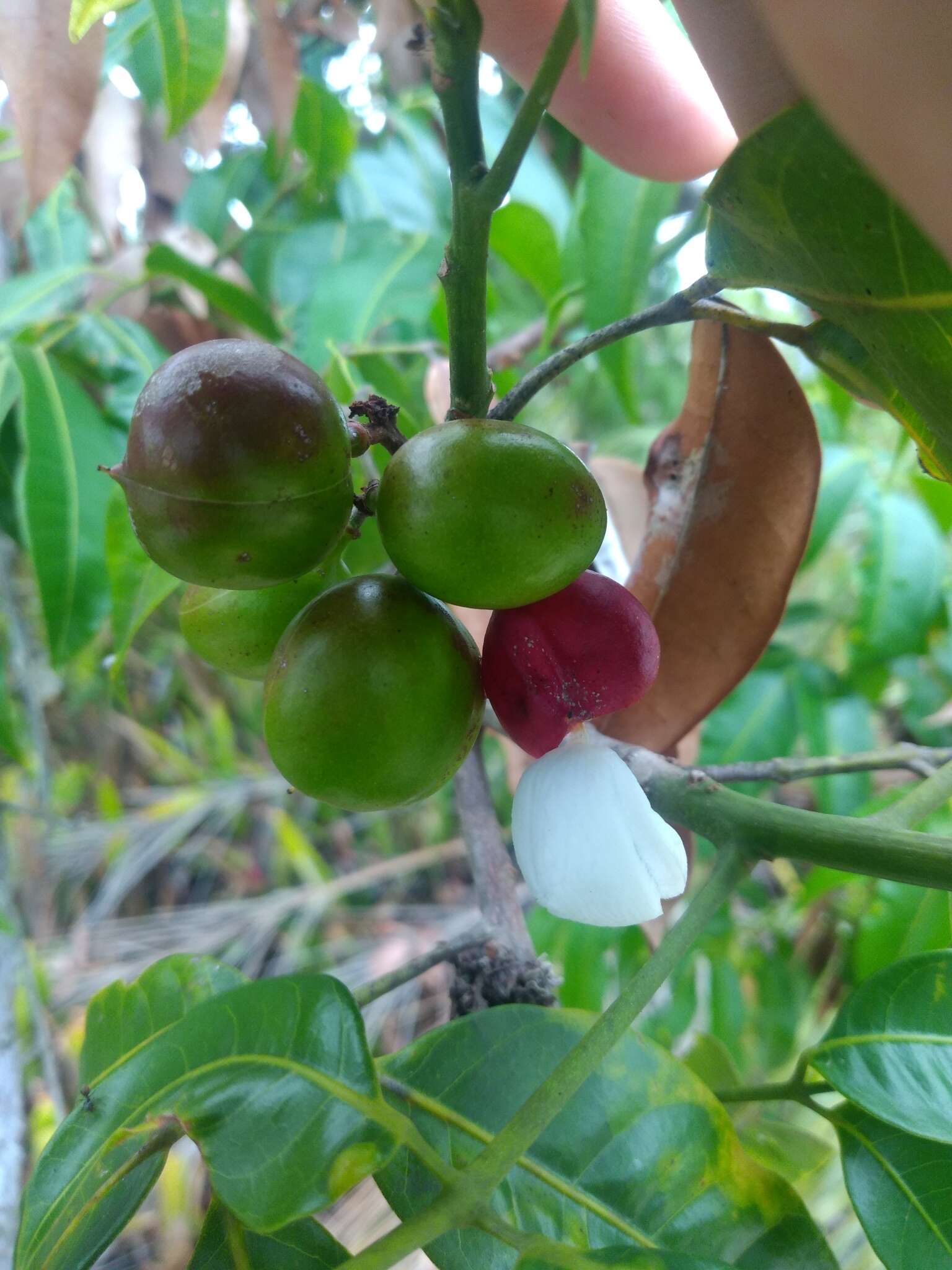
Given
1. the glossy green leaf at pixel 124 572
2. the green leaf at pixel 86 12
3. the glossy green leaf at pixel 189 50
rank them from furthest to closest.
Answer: the glossy green leaf at pixel 189 50, the glossy green leaf at pixel 124 572, the green leaf at pixel 86 12

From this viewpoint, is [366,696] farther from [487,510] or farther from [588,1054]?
[588,1054]

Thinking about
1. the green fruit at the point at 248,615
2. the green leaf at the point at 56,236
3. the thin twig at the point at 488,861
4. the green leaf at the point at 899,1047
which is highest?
the green leaf at the point at 56,236

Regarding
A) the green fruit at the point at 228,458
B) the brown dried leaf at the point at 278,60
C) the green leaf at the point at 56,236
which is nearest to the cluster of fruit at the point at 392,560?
the green fruit at the point at 228,458

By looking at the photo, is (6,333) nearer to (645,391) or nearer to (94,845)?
(645,391)

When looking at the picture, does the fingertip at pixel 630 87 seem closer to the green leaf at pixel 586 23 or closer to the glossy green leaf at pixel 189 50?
the glossy green leaf at pixel 189 50

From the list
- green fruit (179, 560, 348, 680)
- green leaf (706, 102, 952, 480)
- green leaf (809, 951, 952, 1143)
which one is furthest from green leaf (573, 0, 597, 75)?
green leaf (809, 951, 952, 1143)

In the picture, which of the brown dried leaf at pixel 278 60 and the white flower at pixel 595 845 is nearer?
the white flower at pixel 595 845

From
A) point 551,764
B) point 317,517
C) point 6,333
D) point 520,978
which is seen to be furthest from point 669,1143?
point 6,333
